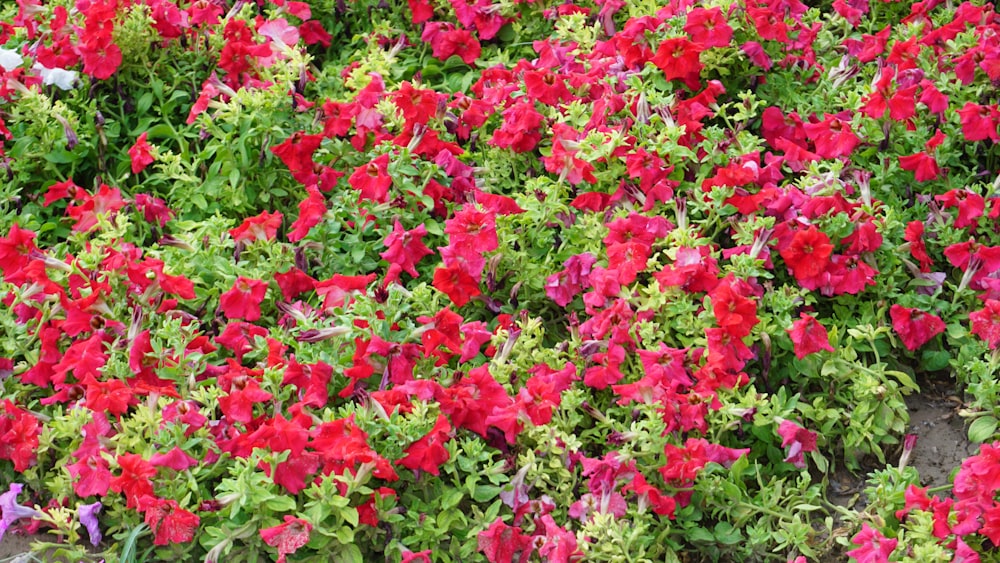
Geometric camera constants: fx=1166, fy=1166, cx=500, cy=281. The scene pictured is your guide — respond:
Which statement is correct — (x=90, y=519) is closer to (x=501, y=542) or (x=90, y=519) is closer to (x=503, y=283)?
(x=501, y=542)

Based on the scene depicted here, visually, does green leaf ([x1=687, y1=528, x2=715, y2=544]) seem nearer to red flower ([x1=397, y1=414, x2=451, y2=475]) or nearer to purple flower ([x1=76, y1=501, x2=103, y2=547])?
red flower ([x1=397, y1=414, x2=451, y2=475])

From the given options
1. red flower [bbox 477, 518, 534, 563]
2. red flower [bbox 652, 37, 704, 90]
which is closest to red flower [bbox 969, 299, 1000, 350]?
red flower [bbox 652, 37, 704, 90]

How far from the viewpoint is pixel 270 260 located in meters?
3.30

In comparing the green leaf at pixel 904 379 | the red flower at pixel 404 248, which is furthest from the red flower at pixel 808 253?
the red flower at pixel 404 248

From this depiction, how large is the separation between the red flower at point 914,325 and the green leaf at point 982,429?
27 cm

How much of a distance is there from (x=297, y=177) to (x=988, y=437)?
213 centimetres

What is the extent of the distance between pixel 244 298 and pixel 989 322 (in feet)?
6.57

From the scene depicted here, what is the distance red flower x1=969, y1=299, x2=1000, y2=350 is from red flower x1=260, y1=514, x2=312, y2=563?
72.1 inches

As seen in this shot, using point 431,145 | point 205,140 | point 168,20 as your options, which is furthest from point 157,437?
point 168,20

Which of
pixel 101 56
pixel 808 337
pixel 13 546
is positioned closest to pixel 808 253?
pixel 808 337

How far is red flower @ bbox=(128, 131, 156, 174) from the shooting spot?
147 inches

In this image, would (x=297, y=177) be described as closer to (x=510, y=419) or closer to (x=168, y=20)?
(x=168, y=20)

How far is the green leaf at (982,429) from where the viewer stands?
300 centimetres

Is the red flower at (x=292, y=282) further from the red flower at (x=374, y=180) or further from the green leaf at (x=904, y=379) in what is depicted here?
the green leaf at (x=904, y=379)
